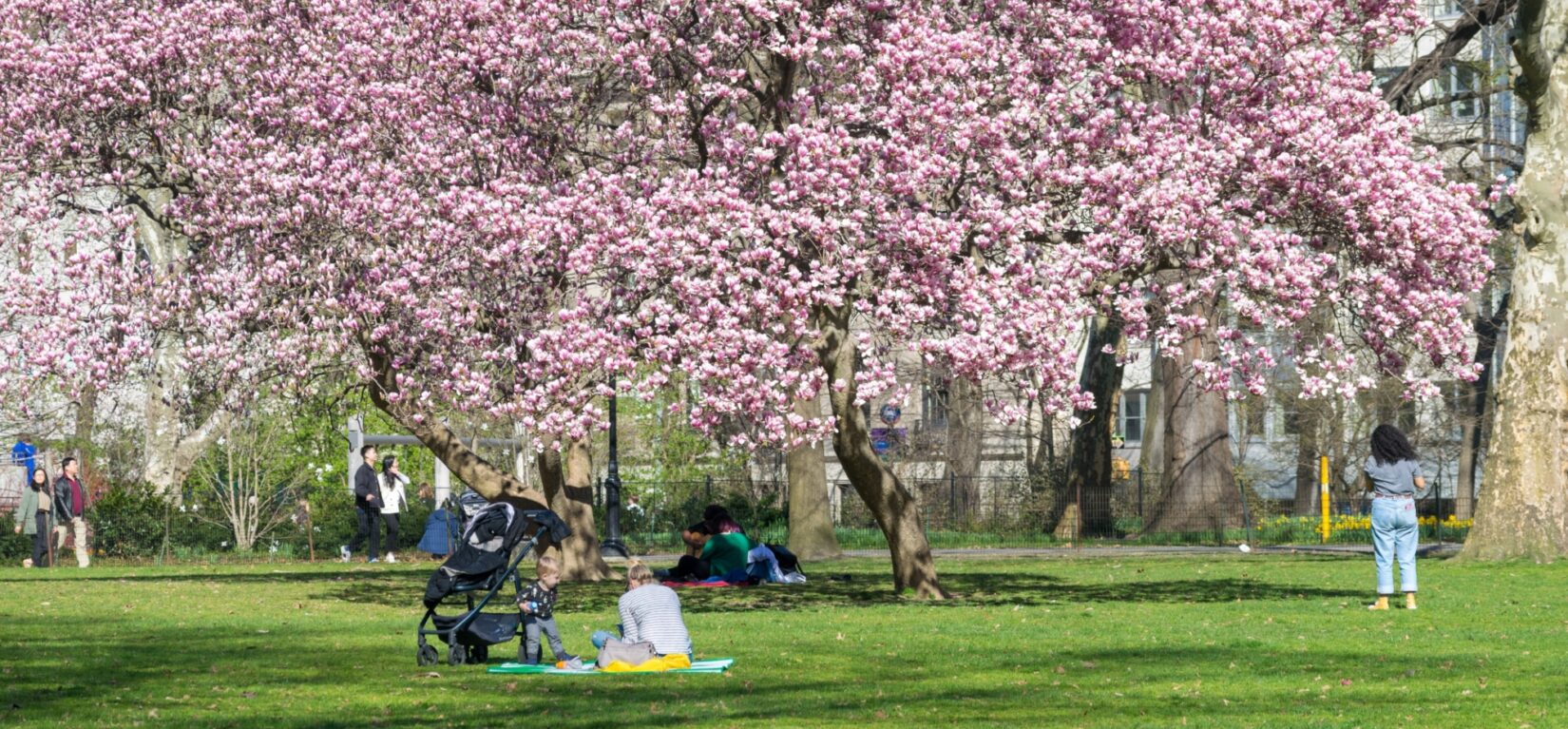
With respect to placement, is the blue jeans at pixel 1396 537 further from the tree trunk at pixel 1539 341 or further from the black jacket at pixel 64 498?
the black jacket at pixel 64 498

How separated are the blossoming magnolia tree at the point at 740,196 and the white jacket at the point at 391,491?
10976 millimetres

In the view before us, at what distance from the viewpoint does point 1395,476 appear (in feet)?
62.4

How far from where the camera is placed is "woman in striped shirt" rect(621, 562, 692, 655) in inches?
536

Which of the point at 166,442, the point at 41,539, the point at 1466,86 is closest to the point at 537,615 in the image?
the point at 41,539

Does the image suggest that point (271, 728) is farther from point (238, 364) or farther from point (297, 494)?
point (297, 494)

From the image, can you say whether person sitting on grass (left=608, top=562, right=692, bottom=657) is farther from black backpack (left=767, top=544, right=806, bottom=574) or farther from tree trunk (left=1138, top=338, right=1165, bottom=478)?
tree trunk (left=1138, top=338, right=1165, bottom=478)

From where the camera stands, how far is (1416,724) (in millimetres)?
10617

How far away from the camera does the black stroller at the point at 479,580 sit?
14.3m

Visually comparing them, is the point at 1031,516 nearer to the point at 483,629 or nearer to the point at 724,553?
the point at 724,553

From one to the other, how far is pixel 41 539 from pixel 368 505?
5.42m

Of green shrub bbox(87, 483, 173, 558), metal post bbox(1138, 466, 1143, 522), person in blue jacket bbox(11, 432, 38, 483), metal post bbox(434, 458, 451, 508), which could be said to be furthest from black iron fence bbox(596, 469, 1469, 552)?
person in blue jacket bbox(11, 432, 38, 483)

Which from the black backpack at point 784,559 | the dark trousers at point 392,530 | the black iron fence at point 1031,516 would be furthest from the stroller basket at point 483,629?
the black iron fence at point 1031,516

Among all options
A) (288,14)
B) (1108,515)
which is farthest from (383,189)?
(1108,515)

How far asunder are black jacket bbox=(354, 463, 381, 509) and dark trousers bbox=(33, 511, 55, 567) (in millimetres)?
5073
